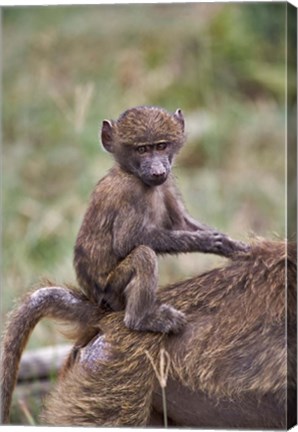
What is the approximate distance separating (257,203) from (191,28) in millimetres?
2209

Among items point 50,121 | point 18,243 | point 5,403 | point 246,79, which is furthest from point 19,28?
point 5,403

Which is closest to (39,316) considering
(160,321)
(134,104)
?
(160,321)

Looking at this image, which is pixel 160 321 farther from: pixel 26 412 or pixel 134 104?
pixel 134 104

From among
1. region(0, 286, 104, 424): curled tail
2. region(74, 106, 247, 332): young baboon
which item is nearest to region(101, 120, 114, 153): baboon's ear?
region(74, 106, 247, 332): young baboon

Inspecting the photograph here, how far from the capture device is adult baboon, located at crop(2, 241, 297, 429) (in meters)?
4.38

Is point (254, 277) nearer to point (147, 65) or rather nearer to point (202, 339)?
point (202, 339)

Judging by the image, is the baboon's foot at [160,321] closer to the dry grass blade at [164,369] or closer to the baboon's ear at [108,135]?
the dry grass blade at [164,369]

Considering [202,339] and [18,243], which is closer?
[202,339]

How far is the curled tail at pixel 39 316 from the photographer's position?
4.50m

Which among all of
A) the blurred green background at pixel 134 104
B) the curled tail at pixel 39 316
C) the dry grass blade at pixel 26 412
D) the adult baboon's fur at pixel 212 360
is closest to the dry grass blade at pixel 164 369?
the adult baboon's fur at pixel 212 360

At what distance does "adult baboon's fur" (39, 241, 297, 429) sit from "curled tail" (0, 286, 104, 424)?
0.07m

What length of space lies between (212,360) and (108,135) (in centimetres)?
92

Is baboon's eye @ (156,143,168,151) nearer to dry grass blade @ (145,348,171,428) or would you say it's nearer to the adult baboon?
the adult baboon

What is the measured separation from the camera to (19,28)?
7926 millimetres
